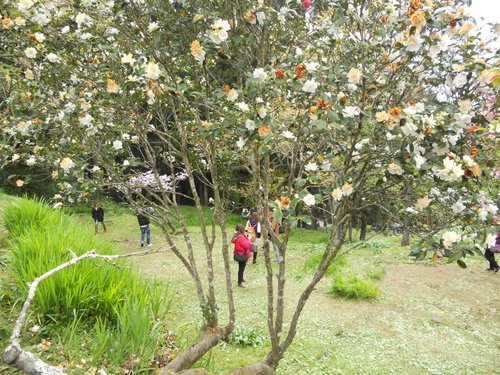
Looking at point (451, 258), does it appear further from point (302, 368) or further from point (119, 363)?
point (302, 368)

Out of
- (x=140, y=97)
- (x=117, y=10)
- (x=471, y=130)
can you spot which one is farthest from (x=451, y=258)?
(x=117, y=10)

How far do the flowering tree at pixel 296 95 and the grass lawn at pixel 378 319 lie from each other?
1804mm

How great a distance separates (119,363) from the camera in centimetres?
313

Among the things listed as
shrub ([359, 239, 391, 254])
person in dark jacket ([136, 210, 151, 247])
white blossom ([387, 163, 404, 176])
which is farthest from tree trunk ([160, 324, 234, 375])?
shrub ([359, 239, 391, 254])

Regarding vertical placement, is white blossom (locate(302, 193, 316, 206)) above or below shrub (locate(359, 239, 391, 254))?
above

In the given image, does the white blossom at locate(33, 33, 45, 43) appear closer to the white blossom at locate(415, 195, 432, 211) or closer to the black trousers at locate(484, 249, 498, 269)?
the white blossom at locate(415, 195, 432, 211)

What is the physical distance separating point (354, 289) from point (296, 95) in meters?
4.96

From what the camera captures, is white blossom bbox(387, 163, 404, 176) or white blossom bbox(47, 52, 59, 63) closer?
white blossom bbox(387, 163, 404, 176)

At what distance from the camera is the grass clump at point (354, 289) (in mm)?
6641

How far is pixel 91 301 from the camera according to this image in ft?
12.2

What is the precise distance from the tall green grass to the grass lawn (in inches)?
30.8

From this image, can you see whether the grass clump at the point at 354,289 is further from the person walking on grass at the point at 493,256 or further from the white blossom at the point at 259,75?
the white blossom at the point at 259,75

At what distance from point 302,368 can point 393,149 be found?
329 centimetres

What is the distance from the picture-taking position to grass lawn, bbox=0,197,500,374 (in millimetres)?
4719
